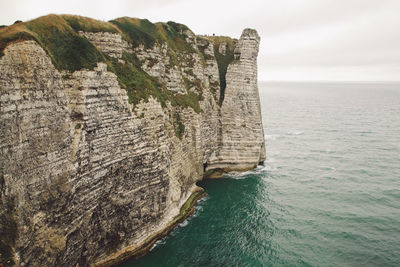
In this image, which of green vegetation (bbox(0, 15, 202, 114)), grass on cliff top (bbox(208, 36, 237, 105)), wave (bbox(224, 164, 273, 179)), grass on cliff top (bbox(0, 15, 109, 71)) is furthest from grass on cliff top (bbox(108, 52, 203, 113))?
wave (bbox(224, 164, 273, 179))

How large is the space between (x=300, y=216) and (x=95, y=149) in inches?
1130

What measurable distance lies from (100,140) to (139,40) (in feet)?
57.1

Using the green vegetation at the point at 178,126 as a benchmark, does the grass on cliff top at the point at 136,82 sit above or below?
above

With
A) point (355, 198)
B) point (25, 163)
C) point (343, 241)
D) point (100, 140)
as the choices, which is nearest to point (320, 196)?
point (355, 198)

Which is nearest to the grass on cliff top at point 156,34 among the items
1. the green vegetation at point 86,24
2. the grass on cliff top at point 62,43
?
the green vegetation at point 86,24

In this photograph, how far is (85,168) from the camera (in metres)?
24.5

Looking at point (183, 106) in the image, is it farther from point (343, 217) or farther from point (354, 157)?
point (354, 157)

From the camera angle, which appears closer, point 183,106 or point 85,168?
point 85,168

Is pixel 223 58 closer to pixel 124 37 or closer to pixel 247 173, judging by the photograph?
pixel 247 173

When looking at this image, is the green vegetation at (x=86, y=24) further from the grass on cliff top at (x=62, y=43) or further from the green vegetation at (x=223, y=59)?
the green vegetation at (x=223, y=59)

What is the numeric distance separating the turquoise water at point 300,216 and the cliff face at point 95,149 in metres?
4.88

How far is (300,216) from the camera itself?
123ft

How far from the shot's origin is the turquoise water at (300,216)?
96.6 feet

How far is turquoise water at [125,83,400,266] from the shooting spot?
96.6 ft
